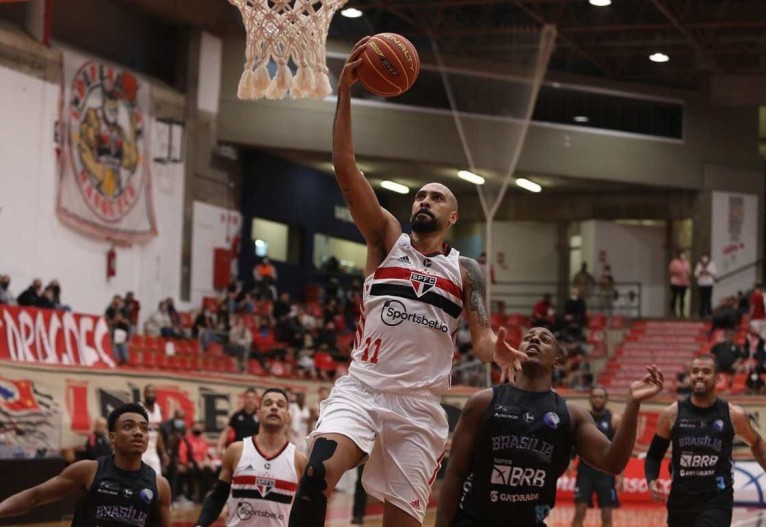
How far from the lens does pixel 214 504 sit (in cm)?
834

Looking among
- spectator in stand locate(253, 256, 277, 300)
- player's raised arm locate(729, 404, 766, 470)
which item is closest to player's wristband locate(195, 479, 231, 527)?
player's raised arm locate(729, 404, 766, 470)

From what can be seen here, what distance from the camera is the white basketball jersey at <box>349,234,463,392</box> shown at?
6402mm

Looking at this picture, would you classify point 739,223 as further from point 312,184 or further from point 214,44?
point 214,44

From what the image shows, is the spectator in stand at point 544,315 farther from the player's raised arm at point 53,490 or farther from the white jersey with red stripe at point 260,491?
the player's raised arm at point 53,490

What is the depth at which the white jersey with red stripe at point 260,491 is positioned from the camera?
8664 mm

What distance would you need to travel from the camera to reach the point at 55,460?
16688 millimetres

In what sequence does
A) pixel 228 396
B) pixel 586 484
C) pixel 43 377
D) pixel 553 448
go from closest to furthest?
1. pixel 553 448
2. pixel 586 484
3. pixel 43 377
4. pixel 228 396

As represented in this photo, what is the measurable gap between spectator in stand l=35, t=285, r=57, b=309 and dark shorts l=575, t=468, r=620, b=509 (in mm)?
10736

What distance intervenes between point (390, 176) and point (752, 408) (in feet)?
48.7

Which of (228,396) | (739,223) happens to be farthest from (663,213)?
(228,396)

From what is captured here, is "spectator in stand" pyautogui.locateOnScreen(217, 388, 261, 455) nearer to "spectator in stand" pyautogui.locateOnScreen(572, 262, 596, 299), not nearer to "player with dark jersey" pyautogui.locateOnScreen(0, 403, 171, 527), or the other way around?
"player with dark jersey" pyautogui.locateOnScreen(0, 403, 171, 527)

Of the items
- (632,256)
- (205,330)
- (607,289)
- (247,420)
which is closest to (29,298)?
(205,330)

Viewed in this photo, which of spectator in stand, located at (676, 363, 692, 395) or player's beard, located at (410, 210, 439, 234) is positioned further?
spectator in stand, located at (676, 363, 692, 395)

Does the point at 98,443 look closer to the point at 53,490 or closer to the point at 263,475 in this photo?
the point at 263,475
